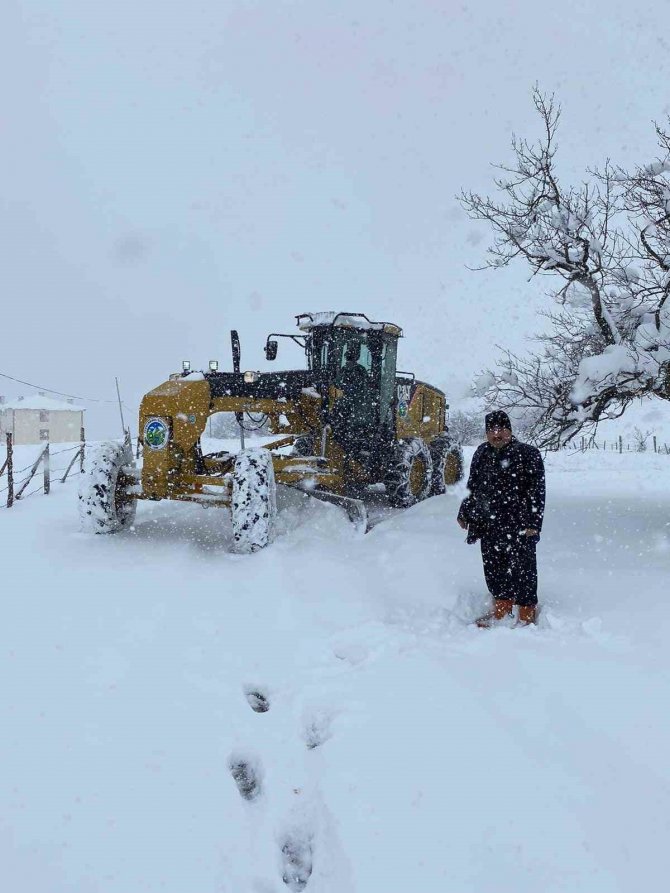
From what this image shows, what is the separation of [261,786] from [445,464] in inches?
396

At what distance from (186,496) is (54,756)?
4.26 meters

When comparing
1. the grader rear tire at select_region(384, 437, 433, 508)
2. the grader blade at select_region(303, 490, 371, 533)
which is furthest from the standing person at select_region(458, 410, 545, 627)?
the grader rear tire at select_region(384, 437, 433, 508)

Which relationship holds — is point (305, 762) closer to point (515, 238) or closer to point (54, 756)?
point (54, 756)

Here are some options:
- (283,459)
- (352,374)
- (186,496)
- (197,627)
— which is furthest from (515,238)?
(197,627)

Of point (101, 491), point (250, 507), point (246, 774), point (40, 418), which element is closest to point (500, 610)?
point (246, 774)

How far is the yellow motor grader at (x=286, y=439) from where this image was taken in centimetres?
693

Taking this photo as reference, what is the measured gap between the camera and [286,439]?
8031 mm

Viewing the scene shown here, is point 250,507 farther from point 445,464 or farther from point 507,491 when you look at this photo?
point 445,464

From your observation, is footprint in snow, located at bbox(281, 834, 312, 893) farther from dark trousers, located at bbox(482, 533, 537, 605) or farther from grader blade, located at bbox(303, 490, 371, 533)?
grader blade, located at bbox(303, 490, 371, 533)

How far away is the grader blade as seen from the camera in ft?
25.3

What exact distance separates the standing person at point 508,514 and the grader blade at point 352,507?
300cm

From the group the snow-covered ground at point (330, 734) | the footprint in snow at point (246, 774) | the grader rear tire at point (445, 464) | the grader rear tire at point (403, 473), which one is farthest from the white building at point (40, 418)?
the footprint in snow at point (246, 774)

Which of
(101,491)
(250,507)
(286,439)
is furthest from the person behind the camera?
(286,439)

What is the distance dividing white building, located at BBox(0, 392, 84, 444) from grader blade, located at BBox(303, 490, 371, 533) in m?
49.7
